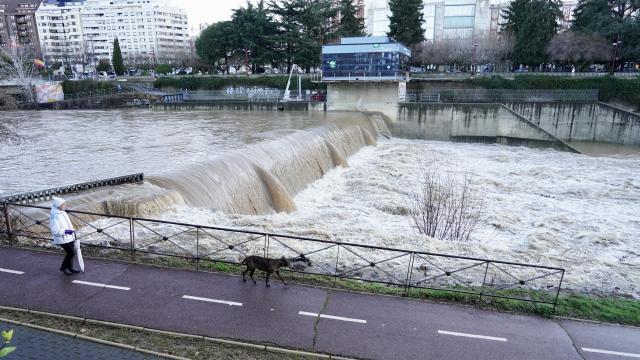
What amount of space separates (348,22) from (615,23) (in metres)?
28.1

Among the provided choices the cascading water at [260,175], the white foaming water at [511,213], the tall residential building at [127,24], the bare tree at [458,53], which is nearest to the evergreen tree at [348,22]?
the bare tree at [458,53]

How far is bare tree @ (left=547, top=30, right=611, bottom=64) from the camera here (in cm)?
4522

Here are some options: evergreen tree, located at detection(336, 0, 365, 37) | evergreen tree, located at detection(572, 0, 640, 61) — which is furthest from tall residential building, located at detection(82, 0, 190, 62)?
evergreen tree, located at detection(572, 0, 640, 61)

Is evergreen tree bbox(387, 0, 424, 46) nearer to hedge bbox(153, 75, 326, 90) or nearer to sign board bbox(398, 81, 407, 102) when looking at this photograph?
hedge bbox(153, 75, 326, 90)

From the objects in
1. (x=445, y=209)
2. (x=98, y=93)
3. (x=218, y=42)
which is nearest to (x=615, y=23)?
(x=445, y=209)

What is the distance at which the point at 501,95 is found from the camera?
42.2m

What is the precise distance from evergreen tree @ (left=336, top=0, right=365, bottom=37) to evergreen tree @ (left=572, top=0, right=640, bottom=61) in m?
24.6

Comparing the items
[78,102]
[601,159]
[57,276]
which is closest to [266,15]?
[78,102]

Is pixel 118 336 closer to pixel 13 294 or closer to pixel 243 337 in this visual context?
pixel 243 337

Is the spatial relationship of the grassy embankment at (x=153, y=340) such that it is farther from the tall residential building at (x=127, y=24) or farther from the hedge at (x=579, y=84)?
the tall residential building at (x=127, y=24)

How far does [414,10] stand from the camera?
51.4 meters

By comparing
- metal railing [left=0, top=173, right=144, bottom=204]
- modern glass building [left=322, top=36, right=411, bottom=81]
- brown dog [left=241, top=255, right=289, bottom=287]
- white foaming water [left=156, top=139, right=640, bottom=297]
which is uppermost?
modern glass building [left=322, top=36, right=411, bottom=81]

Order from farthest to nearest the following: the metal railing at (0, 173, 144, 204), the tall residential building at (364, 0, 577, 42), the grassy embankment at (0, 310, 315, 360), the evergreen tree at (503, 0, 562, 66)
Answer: the tall residential building at (364, 0, 577, 42)
the evergreen tree at (503, 0, 562, 66)
the metal railing at (0, 173, 144, 204)
the grassy embankment at (0, 310, 315, 360)

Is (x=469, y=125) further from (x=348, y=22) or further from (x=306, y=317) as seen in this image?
(x=306, y=317)
